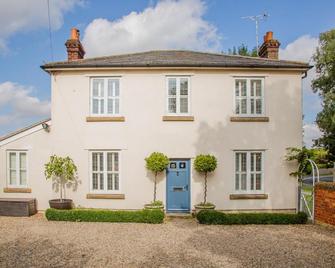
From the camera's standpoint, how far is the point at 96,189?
44.1 ft

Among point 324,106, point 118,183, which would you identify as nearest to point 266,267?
point 118,183

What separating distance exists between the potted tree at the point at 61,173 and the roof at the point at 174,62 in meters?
4.25

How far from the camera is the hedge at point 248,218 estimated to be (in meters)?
11.2

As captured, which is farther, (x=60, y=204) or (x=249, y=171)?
(x=249, y=171)

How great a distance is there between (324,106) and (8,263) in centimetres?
2575

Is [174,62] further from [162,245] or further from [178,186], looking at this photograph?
[162,245]

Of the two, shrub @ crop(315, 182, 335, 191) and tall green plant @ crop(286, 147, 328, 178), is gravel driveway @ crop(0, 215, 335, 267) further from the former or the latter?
tall green plant @ crop(286, 147, 328, 178)

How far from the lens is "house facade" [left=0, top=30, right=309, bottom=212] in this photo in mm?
13258

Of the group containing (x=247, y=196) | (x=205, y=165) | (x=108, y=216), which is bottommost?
(x=108, y=216)

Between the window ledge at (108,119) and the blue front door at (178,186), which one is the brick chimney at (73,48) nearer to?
the window ledge at (108,119)

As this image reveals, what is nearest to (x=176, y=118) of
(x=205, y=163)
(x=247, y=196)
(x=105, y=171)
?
(x=205, y=163)

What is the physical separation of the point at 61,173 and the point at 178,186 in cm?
515

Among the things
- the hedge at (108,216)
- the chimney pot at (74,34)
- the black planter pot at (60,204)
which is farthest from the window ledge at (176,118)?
the chimney pot at (74,34)

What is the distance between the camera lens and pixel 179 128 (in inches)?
523
